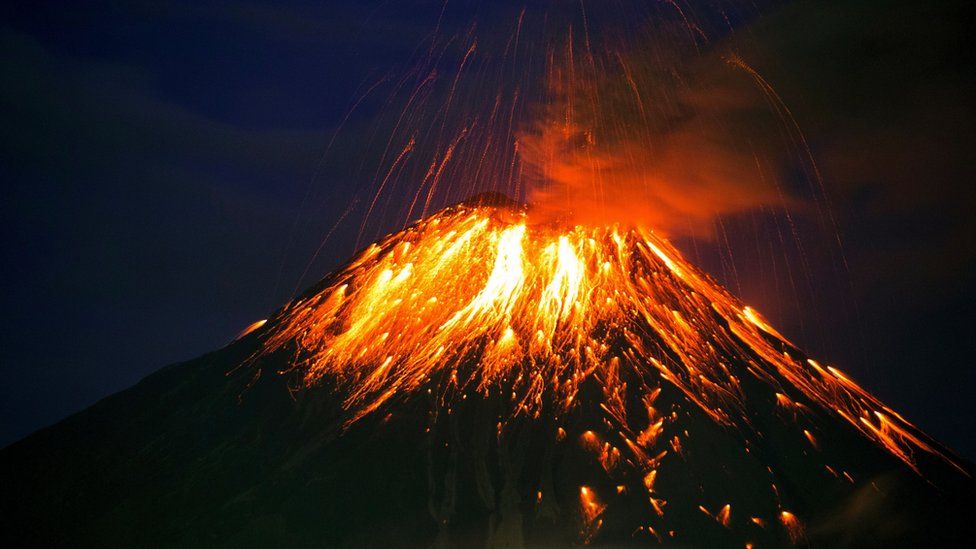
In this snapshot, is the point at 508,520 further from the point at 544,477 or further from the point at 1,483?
the point at 1,483

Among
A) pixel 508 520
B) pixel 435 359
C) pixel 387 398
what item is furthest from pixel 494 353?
pixel 508 520

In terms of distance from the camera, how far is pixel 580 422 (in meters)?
25.6

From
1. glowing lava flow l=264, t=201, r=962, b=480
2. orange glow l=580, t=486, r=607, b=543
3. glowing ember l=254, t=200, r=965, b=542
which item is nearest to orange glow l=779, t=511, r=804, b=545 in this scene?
glowing ember l=254, t=200, r=965, b=542

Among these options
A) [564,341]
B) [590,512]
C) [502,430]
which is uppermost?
[564,341]

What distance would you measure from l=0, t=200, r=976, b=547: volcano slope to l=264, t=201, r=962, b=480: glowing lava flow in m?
0.10

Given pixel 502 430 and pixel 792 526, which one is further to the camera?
pixel 502 430

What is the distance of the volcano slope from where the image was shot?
76.6 feet

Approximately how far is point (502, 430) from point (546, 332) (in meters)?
4.94

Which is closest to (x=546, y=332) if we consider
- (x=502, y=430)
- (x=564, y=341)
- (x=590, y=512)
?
(x=564, y=341)

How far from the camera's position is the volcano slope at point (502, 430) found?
23.4m

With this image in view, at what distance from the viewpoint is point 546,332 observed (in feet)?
97.4

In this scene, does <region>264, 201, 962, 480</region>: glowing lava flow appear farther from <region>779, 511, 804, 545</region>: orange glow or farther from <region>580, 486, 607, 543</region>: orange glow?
<region>779, 511, 804, 545</region>: orange glow

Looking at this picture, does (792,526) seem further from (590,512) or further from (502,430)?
(502,430)

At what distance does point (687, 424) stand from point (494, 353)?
7.83 m
